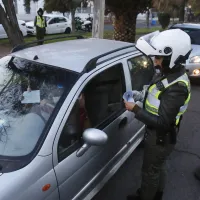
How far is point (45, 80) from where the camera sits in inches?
96.5

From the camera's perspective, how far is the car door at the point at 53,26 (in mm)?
19578

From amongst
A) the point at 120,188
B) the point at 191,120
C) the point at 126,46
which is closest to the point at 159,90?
the point at 126,46

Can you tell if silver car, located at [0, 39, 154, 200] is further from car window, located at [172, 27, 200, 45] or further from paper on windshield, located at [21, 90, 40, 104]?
car window, located at [172, 27, 200, 45]

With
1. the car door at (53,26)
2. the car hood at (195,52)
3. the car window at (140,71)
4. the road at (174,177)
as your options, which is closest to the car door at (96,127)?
the car window at (140,71)

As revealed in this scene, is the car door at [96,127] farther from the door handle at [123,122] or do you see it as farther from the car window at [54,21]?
the car window at [54,21]

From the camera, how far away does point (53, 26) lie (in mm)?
19859

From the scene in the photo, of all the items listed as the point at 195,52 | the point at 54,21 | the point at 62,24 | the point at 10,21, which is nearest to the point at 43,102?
the point at 10,21

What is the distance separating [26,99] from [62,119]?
0.44 metres

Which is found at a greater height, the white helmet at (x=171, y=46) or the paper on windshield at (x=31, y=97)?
the white helmet at (x=171, y=46)

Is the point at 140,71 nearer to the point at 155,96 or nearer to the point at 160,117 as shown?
the point at 155,96

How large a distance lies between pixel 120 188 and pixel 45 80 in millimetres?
1641

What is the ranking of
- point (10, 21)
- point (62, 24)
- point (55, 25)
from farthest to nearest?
point (62, 24) < point (55, 25) < point (10, 21)

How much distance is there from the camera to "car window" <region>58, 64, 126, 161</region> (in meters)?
2.21

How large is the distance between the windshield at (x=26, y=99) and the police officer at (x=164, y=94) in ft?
2.14
